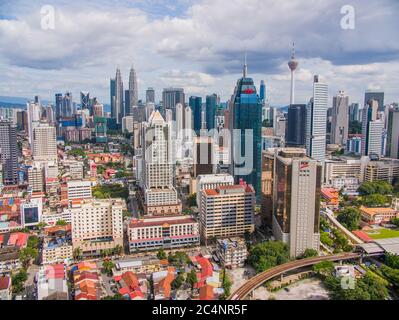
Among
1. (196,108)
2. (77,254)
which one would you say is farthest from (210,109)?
(77,254)

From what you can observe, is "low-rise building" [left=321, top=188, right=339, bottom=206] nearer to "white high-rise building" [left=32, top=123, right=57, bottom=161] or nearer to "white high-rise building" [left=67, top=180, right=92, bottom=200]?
"white high-rise building" [left=67, top=180, right=92, bottom=200]

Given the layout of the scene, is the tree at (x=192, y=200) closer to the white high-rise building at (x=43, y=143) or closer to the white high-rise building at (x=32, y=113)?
the white high-rise building at (x=43, y=143)

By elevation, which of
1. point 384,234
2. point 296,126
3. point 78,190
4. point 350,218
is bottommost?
point 384,234

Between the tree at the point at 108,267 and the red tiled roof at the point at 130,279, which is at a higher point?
the red tiled roof at the point at 130,279

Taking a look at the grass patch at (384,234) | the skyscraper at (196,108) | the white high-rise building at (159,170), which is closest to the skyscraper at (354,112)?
the skyscraper at (196,108)

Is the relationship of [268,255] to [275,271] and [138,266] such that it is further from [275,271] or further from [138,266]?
[138,266]
